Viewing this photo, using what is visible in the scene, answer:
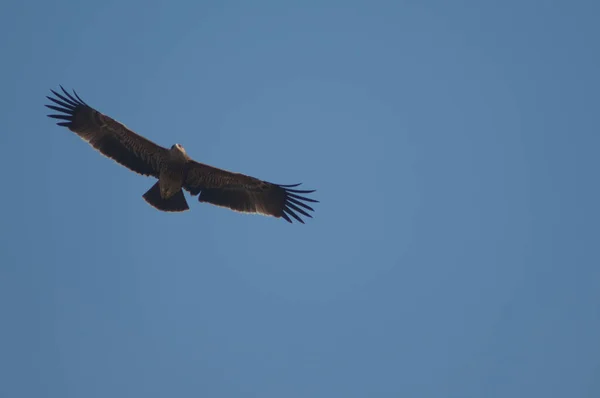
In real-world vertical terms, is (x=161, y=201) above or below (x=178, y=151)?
below

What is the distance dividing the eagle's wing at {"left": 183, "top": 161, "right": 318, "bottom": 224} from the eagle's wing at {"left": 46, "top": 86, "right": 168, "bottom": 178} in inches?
→ 44.1

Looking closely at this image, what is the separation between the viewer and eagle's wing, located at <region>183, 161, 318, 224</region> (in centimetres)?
3878

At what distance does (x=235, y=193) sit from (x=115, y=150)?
2.87 m

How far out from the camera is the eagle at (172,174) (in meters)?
38.2

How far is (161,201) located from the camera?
38.4m

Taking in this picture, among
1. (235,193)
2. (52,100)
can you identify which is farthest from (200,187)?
(52,100)

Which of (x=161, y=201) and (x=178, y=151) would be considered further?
(x=161, y=201)

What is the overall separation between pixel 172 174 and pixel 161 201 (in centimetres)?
65

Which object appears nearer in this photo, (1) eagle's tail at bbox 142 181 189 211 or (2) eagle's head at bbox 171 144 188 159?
(2) eagle's head at bbox 171 144 188 159

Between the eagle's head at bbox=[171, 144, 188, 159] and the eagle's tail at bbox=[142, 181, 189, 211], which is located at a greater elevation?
the eagle's head at bbox=[171, 144, 188, 159]

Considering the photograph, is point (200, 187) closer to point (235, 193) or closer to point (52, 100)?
point (235, 193)

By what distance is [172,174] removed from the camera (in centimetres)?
3847

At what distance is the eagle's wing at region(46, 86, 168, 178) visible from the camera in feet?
125

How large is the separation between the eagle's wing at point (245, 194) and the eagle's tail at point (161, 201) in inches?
20.1
